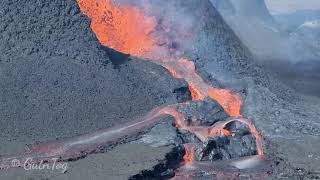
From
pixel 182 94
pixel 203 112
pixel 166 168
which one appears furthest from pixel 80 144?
pixel 182 94

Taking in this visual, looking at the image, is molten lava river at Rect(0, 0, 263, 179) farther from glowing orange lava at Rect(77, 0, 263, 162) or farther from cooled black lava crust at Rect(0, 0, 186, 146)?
cooled black lava crust at Rect(0, 0, 186, 146)

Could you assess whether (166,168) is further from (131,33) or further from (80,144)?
(131,33)

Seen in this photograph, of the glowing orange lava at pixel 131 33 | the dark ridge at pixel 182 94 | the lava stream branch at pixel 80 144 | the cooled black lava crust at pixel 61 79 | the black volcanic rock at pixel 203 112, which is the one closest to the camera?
the lava stream branch at pixel 80 144

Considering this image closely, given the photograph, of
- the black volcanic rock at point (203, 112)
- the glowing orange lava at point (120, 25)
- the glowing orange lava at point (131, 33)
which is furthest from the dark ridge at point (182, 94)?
the glowing orange lava at point (120, 25)

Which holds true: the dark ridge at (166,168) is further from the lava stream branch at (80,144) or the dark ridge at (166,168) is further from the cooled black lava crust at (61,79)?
the cooled black lava crust at (61,79)

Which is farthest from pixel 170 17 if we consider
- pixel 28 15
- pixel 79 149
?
pixel 79 149

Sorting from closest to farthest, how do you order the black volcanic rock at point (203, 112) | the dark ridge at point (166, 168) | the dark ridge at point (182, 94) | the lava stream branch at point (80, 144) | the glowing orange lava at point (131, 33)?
the dark ridge at point (166, 168) < the lava stream branch at point (80, 144) < the black volcanic rock at point (203, 112) < the dark ridge at point (182, 94) < the glowing orange lava at point (131, 33)

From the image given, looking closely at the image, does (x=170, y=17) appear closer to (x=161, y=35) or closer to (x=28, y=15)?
(x=161, y=35)
